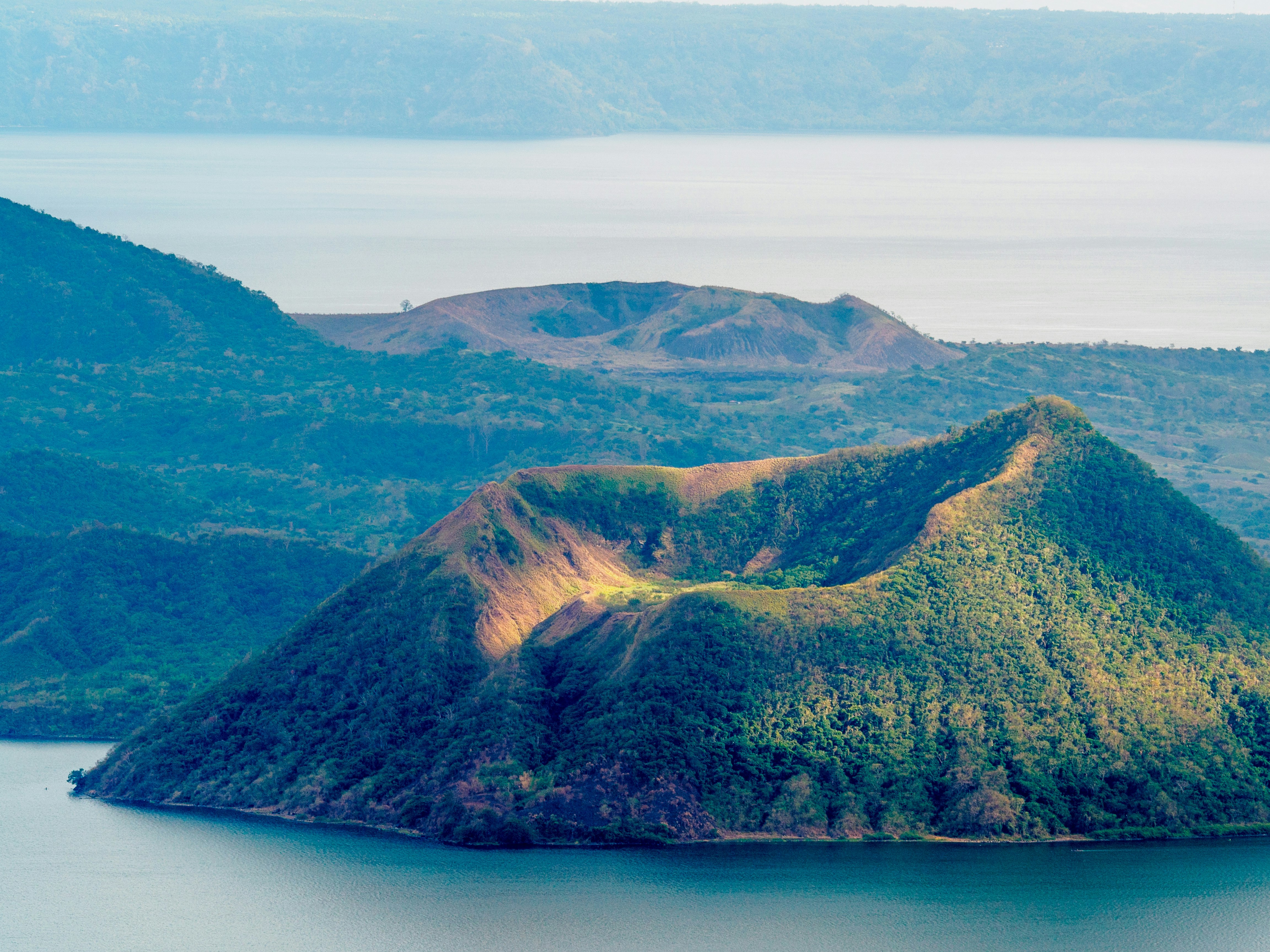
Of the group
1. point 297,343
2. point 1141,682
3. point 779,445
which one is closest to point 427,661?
point 1141,682

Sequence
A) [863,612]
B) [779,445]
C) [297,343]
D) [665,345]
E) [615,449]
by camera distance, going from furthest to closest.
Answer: [665,345]
[297,343]
[779,445]
[615,449]
[863,612]

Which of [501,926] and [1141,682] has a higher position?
[1141,682]

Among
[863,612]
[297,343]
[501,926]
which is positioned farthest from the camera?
[297,343]

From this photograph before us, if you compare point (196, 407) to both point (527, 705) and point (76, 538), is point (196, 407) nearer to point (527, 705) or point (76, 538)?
point (76, 538)

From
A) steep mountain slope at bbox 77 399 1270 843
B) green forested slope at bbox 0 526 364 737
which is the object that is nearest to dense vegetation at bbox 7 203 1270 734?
green forested slope at bbox 0 526 364 737

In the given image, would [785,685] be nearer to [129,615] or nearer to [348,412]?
[129,615]

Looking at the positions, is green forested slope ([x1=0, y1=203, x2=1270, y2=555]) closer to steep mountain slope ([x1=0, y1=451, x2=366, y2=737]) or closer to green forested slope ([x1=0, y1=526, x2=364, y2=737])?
steep mountain slope ([x1=0, y1=451, x2=366, y2=737])

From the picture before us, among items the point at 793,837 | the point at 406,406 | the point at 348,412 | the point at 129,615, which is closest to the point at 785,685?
the point at 793,837
